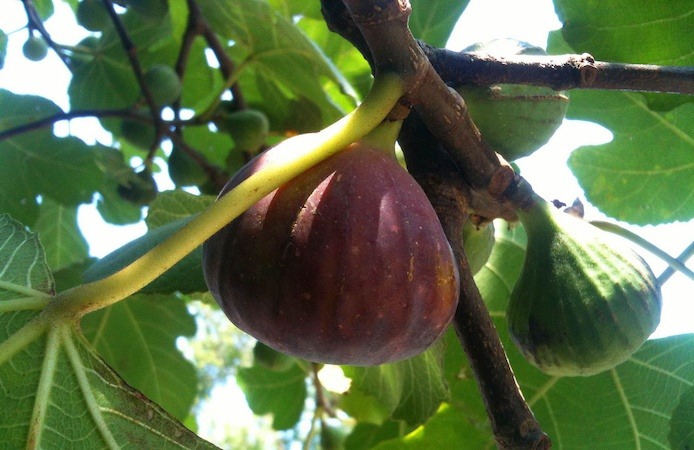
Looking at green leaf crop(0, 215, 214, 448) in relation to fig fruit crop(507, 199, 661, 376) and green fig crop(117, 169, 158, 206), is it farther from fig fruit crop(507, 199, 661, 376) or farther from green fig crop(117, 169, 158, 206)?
green fig crop(117, 169, 158, 206)

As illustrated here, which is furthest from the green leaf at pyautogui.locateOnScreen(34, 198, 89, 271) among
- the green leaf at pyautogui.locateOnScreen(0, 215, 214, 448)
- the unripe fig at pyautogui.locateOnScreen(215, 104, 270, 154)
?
the green leaf at pyautogui.locateOnScreen(0, 215, 214, 448)

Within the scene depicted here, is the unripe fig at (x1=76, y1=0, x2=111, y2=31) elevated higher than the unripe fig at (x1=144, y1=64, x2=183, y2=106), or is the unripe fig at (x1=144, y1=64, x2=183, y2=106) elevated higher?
the unripe fig at (x1=76, y1=0, x2=111, y2=31)

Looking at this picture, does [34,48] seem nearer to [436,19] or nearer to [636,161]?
[436,19]

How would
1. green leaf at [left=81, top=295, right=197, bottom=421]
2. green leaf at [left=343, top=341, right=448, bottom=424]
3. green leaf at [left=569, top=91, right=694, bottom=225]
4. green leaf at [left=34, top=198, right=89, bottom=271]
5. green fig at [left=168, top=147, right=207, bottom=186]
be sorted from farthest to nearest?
green leaf at [left=34, top=198, right=89, bottom=271]
green fig at [left=168, top=147, right=207, bottom=186]
green leaf at [left=81, top=295, right=197, bottom=421]
green leaf at [left=569, top=91, right=694, bottom=225]
green leaf at [left=343, top=341, right=448, bottom=424]

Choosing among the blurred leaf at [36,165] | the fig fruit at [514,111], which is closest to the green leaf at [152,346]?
the blurred leaf at [36,165]

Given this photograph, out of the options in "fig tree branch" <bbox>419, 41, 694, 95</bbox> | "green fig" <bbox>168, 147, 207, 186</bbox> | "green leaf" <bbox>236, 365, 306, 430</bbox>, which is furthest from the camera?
"green leaf" <bbox>236, 365, 306, 430</bbox>

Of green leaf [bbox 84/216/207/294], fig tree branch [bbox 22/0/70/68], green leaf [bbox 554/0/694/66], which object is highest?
fig tree branch [bbox 22/0/70/68]
